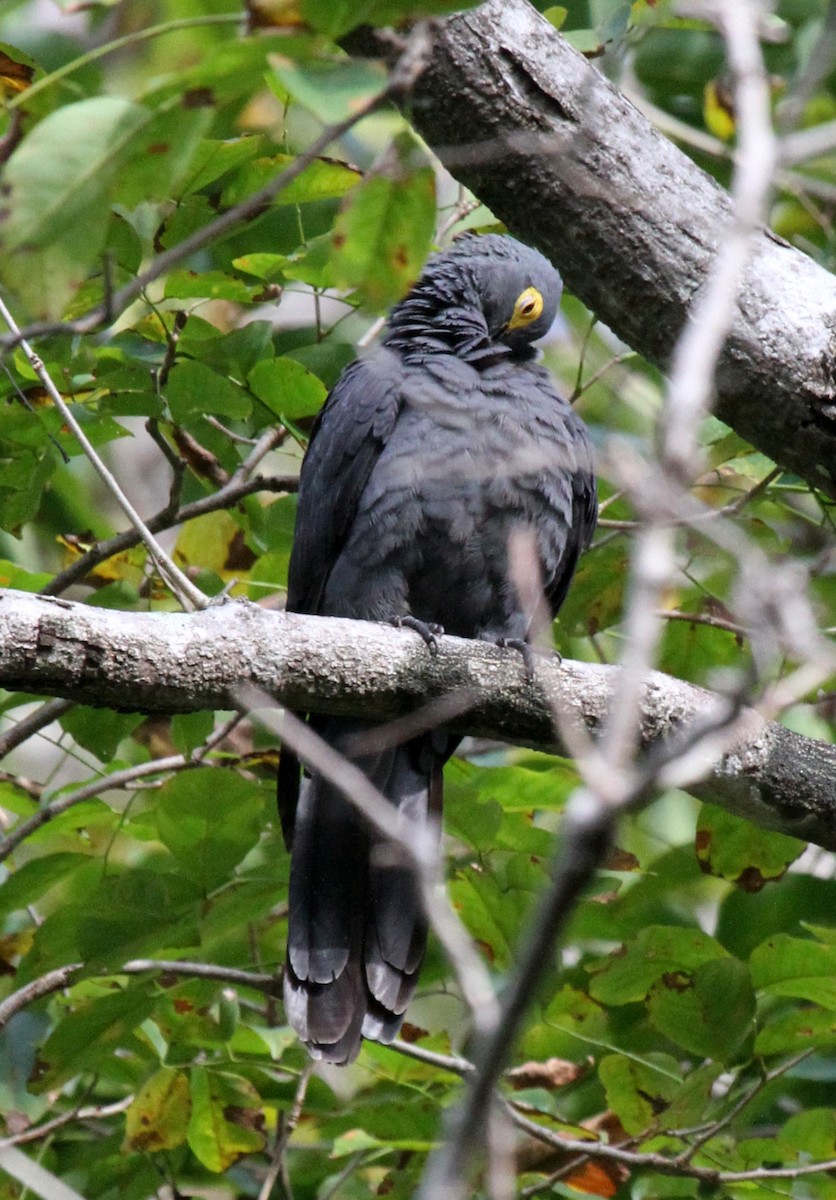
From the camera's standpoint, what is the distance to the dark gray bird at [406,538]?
3732mm

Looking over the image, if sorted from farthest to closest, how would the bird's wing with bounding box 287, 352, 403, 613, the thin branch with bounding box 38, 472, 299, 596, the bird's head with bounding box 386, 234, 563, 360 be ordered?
1. the bird's head with bounding box 386, 234, 563, 360
2. the bird's wing with bounding box 287, 352, 403, 613
3. the thin branch with bounding box 38, 472, 299, 596

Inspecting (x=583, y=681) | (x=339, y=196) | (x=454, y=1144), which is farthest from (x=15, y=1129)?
(x=454, y=1144)

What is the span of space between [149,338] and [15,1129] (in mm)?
2134

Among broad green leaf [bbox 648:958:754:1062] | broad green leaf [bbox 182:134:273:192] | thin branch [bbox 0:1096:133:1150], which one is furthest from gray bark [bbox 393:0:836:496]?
thin branch [bbox 0:1096:133:1150]

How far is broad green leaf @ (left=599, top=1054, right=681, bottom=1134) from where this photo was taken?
126 inches

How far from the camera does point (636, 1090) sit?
3213 millimetres

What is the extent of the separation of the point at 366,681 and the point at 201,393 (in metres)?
0.94

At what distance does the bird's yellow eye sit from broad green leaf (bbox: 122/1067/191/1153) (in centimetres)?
249

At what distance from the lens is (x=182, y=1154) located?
3.45m

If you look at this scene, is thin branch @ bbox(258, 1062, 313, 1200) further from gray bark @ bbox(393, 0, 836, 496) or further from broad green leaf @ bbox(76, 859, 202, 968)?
gray bark @ bbox(393, 0, 836, 496)

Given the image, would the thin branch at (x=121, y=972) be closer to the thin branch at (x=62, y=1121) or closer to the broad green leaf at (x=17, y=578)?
the thin branch at (x=62, y=1121)

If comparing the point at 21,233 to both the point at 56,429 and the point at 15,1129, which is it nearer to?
the point at 56,429

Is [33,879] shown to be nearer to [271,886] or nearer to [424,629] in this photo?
[271,886]

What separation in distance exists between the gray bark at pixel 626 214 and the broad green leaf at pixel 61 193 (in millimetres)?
1494
